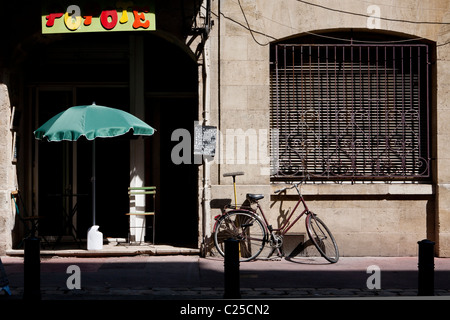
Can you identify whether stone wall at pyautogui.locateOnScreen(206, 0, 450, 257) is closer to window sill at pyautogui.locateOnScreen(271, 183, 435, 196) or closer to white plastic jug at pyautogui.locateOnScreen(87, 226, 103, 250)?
window sill at pyautogui.locateOnScreen(271, 183, 435, 196)

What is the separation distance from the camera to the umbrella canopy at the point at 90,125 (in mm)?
8781

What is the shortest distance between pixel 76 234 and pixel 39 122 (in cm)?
Result: 214

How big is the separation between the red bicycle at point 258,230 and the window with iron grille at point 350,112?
76 cm

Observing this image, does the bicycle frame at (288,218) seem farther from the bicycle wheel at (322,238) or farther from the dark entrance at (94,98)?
the dark entrance at (94,98)

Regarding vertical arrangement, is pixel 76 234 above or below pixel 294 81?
below

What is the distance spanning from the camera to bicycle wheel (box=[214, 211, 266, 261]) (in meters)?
9.30

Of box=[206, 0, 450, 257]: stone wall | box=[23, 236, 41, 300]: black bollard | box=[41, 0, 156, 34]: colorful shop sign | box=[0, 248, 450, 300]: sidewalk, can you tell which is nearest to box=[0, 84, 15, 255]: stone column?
box=[0, 248, 450, 300]: sidewalk

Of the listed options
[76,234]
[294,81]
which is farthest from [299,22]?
[76,234]

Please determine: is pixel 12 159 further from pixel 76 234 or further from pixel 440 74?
pixel 440 74

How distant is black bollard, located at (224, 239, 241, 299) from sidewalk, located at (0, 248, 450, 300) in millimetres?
852

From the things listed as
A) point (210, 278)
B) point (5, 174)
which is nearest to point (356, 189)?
point (210, 278)

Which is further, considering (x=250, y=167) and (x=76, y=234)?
(x=76, y=234)

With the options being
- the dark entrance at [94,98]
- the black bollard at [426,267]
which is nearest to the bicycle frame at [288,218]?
the dark entrance at [94,98]

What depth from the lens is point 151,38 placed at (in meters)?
11.0
